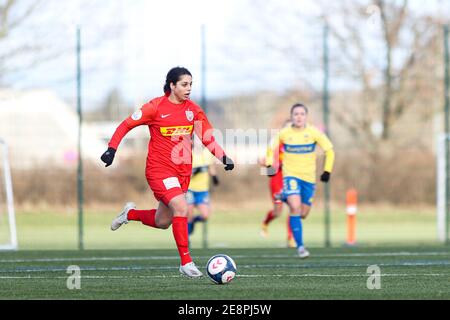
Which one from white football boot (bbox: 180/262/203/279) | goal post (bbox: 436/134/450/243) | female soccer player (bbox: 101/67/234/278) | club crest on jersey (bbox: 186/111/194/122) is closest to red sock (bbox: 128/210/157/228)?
female soccer player (bbox: 101/67/234/278)

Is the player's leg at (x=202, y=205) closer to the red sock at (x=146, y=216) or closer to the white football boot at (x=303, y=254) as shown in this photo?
the white football boot at (x=303, y=254)

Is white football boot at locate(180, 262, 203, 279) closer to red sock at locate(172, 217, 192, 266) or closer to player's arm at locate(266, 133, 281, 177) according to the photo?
red sock at locate(172, 217, 192, 266)

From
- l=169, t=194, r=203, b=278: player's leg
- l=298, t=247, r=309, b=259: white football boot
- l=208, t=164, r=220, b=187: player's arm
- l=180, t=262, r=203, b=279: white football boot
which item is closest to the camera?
l=180, t=262, r=203, b=279: white football boot

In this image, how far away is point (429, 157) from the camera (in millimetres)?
29438

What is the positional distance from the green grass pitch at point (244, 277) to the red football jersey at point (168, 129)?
1085 mm

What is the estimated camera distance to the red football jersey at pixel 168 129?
35.1 feet

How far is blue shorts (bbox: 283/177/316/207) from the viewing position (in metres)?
14.7

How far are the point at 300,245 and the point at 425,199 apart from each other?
1650 centimetres

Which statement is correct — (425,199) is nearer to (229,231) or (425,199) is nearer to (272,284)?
(229,231)

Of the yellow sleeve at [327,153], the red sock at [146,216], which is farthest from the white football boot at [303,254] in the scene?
the red sock at [146,216]

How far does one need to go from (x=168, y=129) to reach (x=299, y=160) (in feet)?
14.6

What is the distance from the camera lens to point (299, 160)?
14922mm

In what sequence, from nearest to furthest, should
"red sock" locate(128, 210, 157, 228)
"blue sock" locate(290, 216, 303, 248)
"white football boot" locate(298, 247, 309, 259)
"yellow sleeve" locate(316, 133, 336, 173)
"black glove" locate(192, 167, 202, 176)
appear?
"red sock" locate(128, 210, 157, 228) < "white football boot" locate(298, 247, 309, 259) < "yellow sleeve" locate(316, 133, 336, 173) < "blue sock" locate(290, 216, 303, 248) < "black glove" locate(192, 167, 202, 176)
